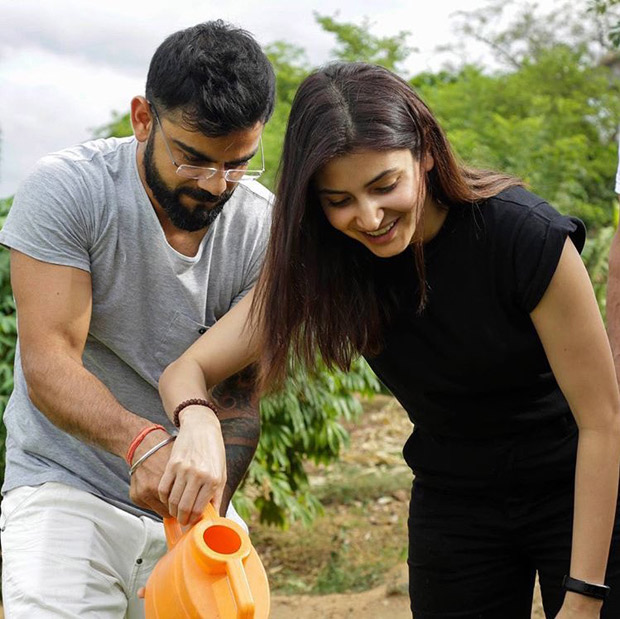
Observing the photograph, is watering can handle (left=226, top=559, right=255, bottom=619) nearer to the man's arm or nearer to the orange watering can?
the orange watering can

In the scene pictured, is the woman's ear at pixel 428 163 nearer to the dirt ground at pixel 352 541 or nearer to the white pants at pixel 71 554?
the white pants at pixel 71 554

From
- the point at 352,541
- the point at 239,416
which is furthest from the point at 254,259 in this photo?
the point at 352,541

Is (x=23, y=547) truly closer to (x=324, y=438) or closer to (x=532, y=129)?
(x=324, y=438)

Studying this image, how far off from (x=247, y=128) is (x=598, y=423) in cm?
114

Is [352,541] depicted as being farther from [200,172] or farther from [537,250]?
[537,250]

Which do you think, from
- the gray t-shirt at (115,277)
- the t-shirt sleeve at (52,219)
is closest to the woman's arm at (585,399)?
the gray t-shirt at (115,277)

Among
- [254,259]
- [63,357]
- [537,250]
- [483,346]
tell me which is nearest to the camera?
[537,250]

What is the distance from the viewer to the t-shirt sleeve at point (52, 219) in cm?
265

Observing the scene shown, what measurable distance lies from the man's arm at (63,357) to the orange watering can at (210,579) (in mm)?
409

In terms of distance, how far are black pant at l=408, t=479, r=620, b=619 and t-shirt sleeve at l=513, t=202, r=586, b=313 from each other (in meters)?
0.52

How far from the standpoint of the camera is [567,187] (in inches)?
424

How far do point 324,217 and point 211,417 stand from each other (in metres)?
0.54

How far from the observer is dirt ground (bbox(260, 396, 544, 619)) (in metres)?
5.25

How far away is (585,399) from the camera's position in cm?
223
